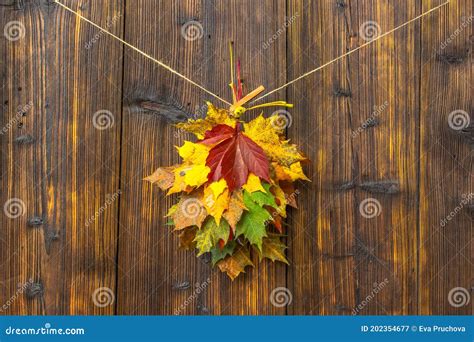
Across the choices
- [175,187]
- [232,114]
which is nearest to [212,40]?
[232,114]

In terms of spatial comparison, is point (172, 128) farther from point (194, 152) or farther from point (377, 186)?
point (377, 186)

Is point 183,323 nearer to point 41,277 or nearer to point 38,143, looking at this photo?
point 41,277

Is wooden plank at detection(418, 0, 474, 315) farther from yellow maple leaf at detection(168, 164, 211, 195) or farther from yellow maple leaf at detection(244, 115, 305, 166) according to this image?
yellow maple leaf at detection(168, 164, 211, 195)

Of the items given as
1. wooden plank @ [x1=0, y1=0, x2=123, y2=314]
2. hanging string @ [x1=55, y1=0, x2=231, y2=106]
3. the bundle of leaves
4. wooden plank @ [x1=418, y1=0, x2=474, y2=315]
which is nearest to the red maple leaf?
the bundle of leaves

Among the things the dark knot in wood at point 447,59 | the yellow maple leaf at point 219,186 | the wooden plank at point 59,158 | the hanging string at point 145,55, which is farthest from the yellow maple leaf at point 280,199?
the dark knot in wood at point 447,59

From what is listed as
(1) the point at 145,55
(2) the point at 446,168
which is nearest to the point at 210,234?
(1) the point at 145,55

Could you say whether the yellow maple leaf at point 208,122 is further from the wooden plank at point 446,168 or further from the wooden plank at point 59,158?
the wooden plank at point 446,168
